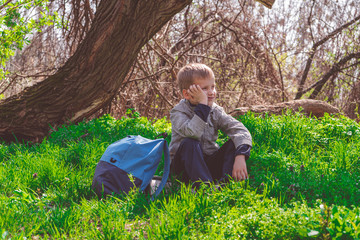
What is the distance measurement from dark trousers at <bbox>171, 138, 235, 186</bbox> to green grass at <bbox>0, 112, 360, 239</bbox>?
18cm

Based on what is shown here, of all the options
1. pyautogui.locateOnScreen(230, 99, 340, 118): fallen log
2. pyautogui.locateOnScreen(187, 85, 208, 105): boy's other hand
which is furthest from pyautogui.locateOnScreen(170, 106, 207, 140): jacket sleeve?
pyautogui.locateOnScreen(230, 99, 340, 118): fallen log

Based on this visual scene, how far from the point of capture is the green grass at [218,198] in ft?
6.95

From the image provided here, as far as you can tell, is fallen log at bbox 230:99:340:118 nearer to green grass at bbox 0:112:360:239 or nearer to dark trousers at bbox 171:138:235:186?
green grass at bbox 0:112:360:239

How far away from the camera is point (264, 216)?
2.17 m

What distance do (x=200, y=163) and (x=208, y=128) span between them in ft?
1.39

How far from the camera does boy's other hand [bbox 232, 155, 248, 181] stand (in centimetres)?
294

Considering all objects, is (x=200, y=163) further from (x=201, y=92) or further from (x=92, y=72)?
(x=92, y=72)

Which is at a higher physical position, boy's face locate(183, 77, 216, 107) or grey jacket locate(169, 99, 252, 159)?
boy's face locate(183, 77, 216, 107)

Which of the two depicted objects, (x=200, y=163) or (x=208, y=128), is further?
(x=208, y=128)

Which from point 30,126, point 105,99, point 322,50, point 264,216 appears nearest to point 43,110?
point 30,126

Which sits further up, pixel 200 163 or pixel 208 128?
pixel 208 128

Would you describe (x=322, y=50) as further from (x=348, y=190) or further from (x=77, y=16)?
(x=348, y=190)

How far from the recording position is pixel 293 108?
5367mm

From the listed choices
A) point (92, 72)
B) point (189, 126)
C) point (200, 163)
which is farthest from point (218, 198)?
point (92, 72)
